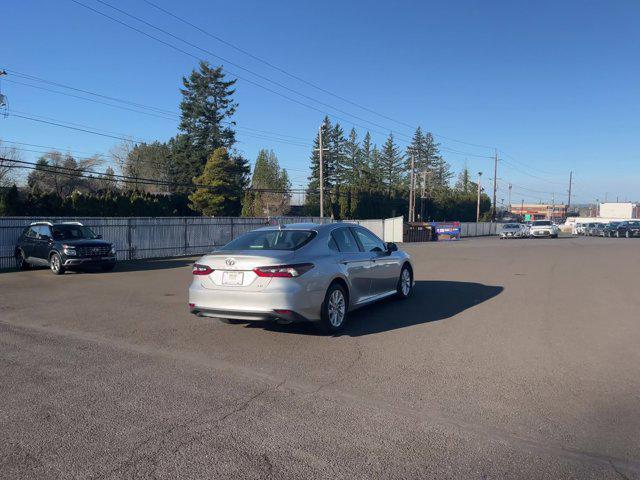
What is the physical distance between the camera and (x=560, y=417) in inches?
181

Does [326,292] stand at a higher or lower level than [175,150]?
lower

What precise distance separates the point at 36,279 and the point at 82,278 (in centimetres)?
121

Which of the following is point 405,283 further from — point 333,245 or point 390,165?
point 390,165

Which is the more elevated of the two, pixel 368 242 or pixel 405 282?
pixel 368 242

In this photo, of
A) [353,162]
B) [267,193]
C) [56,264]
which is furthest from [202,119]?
[56,264]

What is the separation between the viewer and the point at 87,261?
16.4 meters

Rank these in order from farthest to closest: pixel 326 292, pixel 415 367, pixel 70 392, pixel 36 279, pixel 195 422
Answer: pixel 36 279, pixel 326 292, pixel 415 367, pixel 70 392, pixel 195 422

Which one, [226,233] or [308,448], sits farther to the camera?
[226,233]

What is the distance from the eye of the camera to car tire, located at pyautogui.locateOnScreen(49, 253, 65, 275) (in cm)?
1623

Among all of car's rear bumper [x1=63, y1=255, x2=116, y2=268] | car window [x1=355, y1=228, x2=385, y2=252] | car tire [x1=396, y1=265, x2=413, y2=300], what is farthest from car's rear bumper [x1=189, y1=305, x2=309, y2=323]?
car's rear bumper [x1=63, y1=255, x2=116, y2=268]

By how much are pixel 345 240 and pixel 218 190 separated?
47.3 meters

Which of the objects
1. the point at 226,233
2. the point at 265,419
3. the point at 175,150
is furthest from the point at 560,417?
the point at 175,150

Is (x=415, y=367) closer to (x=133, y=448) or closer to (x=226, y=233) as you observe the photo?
(x=133, y=448)

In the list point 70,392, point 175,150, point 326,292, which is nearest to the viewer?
point 70,392
